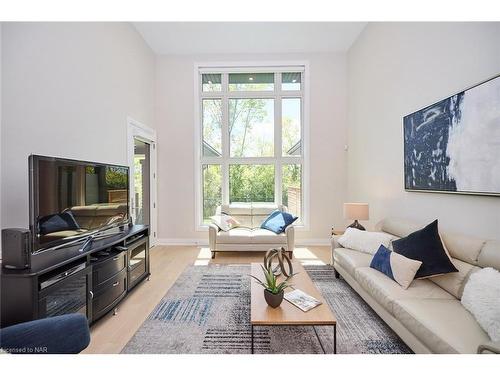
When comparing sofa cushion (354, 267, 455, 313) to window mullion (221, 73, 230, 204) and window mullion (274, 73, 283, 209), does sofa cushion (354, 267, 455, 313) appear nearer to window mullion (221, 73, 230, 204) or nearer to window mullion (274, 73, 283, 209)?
window mullion (274, 73, 283, 209)

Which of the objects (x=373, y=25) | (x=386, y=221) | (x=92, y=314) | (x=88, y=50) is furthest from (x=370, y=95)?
(x=92, y=314)

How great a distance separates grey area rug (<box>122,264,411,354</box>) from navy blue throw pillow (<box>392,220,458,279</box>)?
1.95ft

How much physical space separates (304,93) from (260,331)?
4.32 meters

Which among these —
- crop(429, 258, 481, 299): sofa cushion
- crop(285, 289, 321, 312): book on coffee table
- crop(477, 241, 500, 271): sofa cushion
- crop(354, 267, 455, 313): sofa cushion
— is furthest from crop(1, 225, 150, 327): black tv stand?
crop(477, 241, 500, 271): sofa cushion

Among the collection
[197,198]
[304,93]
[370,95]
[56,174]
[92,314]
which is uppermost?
[304,93]

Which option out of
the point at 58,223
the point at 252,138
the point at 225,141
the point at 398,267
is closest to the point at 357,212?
the point at 398,267

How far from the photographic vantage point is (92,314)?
1.96m

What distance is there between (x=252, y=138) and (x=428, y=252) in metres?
3.61

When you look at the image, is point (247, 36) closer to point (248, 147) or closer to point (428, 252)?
point (248, 147)

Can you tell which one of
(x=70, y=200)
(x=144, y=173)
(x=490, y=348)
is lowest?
(x=490, y=348)

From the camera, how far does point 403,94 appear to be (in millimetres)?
3016

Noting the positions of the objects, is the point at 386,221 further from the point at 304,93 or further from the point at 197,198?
the point at 197,198

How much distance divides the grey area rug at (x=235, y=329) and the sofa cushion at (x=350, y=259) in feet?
0.99

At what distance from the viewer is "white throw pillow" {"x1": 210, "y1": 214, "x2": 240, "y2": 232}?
4102 mm
